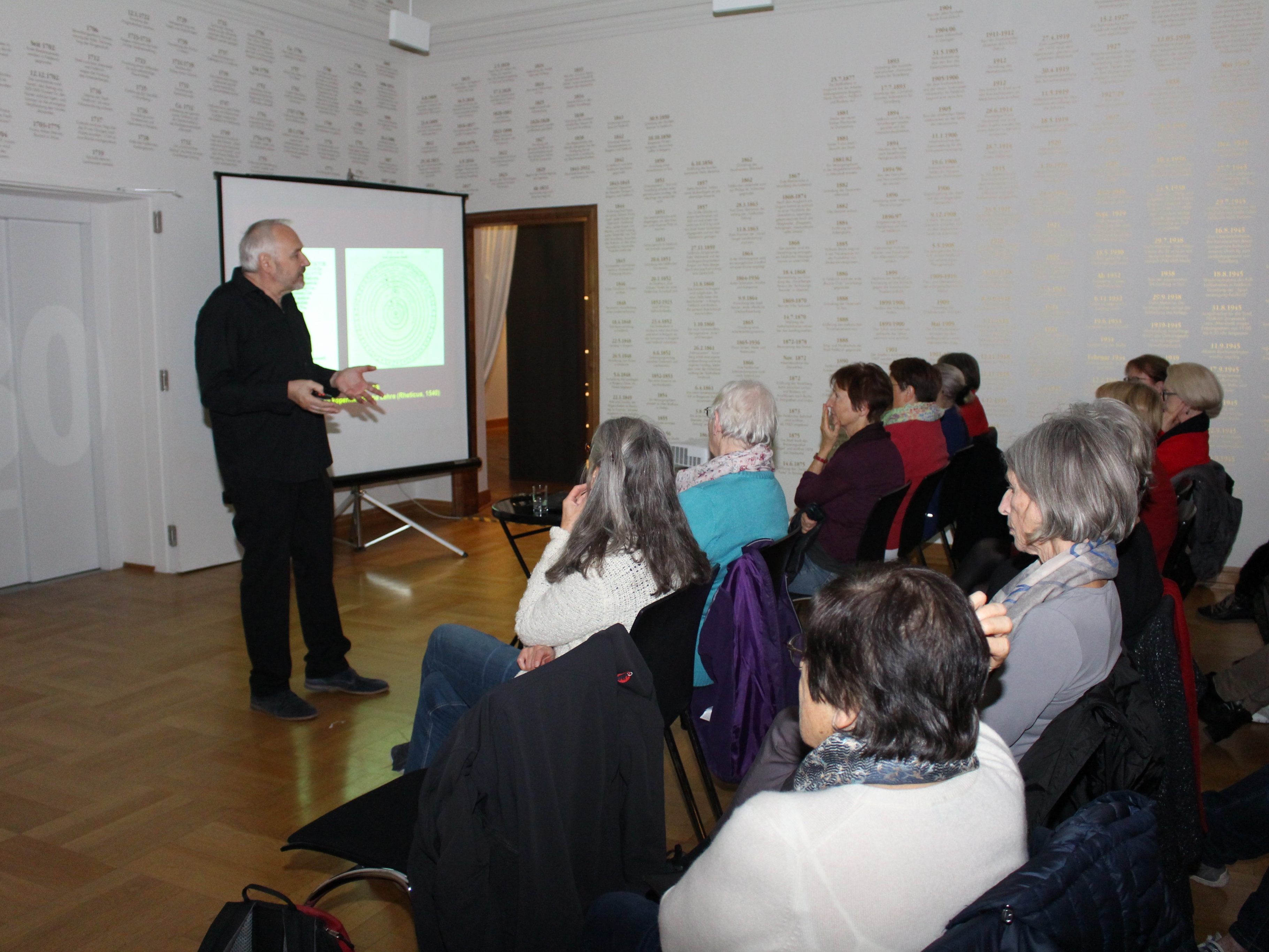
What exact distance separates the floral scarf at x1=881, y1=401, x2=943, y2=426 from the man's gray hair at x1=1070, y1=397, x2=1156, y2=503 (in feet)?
6.05

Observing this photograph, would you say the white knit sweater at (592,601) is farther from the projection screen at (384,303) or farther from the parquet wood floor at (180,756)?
the projection screen at (384,303)

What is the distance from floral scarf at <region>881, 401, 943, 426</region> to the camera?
4.34 m

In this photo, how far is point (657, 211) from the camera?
643cm

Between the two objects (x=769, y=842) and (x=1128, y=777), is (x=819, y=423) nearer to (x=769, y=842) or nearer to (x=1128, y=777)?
(x=1128, y=777)

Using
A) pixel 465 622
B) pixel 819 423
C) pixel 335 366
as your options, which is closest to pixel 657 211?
pixel 819 423

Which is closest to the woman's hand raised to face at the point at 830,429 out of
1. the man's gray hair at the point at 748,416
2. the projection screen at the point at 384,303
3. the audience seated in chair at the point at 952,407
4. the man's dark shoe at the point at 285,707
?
the audience seated in chair at the point at 952,407

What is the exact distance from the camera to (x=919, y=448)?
427 centimetres

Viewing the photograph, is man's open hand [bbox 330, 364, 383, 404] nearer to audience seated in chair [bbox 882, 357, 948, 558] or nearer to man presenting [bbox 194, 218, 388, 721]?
man presenting [bbox 194, 218, 388, 721]

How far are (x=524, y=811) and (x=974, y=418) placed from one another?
4350 millimetres

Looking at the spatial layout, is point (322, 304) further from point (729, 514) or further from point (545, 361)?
point (729, 514)

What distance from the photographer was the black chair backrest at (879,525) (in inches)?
136

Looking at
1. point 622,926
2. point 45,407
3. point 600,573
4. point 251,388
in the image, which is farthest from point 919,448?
point 45,407

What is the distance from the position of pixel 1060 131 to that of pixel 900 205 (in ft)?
3.05

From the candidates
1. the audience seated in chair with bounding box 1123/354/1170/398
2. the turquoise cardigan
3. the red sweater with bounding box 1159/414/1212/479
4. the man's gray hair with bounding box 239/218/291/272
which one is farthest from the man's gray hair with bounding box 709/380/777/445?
the audience seated in chair with bounding box 1123/354/1170/398
